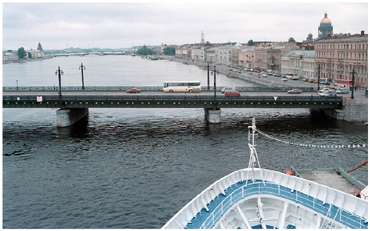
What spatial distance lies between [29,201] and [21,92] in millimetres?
28548

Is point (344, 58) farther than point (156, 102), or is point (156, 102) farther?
point (344, 58)

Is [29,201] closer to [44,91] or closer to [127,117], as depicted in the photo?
[127,117]

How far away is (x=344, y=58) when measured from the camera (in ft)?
197

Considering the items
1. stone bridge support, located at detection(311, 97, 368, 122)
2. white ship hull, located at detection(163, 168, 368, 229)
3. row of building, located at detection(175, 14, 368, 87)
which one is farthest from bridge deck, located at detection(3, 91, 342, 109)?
white ship hull, located at detection(163, 168, 368, 229)

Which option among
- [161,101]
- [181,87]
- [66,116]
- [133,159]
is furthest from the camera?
[181,87]

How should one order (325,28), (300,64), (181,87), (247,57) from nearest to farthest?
(181,87), (300,64), (325,28), (247,57)

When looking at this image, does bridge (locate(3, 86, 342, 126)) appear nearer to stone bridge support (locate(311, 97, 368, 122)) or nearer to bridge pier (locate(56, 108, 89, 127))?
bridge pier (locate(56, 108, 89, 127))

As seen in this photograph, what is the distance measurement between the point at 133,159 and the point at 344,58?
4138 cm

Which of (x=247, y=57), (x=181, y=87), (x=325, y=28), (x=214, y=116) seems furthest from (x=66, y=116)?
(x=325, y=28)

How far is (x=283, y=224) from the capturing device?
12.7 metres

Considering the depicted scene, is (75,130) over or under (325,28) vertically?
under

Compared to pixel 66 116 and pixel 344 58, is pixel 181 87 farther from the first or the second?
pixel 344 58

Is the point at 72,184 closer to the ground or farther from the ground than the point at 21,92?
closer to the ground

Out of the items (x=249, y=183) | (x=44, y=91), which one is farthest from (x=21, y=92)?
(x=249, y=183)
